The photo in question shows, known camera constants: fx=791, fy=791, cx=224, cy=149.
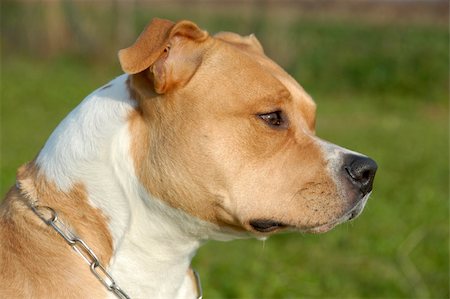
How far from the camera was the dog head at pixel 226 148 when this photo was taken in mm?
3723

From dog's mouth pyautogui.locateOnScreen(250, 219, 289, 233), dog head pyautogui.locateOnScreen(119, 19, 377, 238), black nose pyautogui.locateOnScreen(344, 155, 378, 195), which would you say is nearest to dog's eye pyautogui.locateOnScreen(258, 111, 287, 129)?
dog head pyautogui.locateOnScreen(119, 19, 377, 238)

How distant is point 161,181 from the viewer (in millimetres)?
3697

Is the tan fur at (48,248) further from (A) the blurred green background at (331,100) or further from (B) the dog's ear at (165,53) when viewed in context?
(A) the blurred green background at (331,100)

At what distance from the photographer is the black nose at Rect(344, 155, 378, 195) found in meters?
3.86

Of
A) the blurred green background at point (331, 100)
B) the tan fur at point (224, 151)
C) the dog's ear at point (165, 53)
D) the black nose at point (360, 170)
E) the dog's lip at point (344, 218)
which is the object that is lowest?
the blurred green background at point (331, 100)

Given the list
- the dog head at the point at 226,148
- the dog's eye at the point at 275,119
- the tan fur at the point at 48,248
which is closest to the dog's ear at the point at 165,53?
the dog head at the point at 226,148

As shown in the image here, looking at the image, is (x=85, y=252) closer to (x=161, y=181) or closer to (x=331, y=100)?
(x=161, y=181)

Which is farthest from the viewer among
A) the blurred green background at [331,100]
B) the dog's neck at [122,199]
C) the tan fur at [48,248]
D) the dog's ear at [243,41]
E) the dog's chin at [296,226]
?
the blurred green background at [331,100]

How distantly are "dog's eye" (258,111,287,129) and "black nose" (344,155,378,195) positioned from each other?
0.37 metres

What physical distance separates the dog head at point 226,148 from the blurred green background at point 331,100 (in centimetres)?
274

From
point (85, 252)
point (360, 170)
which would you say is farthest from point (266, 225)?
point (85, 252)

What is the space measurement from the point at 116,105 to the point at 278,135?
0.81 metres

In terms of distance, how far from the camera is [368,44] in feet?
74.0

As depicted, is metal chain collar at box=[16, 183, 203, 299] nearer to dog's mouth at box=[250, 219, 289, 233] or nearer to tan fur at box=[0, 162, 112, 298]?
tan fur at box=[0, 162, 112, 298]
